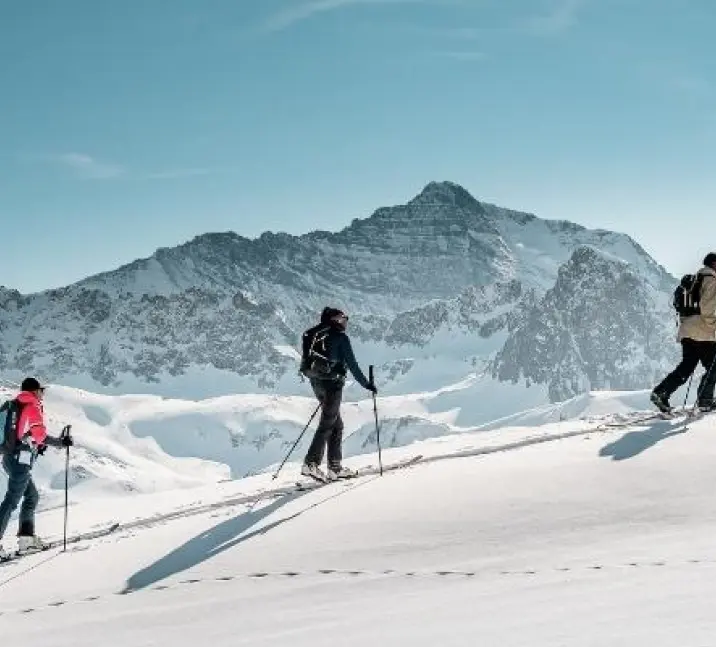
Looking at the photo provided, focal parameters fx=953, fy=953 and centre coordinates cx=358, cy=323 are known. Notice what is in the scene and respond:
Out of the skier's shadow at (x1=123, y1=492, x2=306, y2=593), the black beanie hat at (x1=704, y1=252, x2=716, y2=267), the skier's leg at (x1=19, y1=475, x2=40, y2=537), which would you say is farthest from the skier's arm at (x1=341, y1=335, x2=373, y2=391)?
the black beanie hat at (x1=704, y1=252, x2=716, y2=267)

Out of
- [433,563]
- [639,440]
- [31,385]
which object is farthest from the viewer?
[31,385]

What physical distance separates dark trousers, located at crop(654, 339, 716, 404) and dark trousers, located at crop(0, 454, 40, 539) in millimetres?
9664

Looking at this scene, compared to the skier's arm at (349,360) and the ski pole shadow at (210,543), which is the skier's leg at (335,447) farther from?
the ski pole shadow at (210,543)

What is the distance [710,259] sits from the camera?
567 inches

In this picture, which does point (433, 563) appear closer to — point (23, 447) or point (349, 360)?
point (349, 360)

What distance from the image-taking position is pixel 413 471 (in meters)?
13.5

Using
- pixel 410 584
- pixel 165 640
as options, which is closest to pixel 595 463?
pixel 410 584

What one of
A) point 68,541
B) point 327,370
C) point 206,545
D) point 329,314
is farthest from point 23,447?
point 329,314

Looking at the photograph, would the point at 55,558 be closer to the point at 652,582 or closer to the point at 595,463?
the point at 595,463

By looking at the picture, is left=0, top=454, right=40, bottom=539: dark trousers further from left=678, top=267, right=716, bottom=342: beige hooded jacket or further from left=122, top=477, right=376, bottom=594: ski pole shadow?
left=678, top=267, right=716, bottom=342: beige hooded jacket

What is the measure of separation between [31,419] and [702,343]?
399 inches

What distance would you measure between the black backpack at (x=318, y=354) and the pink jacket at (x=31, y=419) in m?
3.90

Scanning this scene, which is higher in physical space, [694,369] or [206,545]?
[694,369]

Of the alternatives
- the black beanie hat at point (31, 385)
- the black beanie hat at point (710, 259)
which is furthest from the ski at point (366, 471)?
the black beanie hat at point (710, 259)
